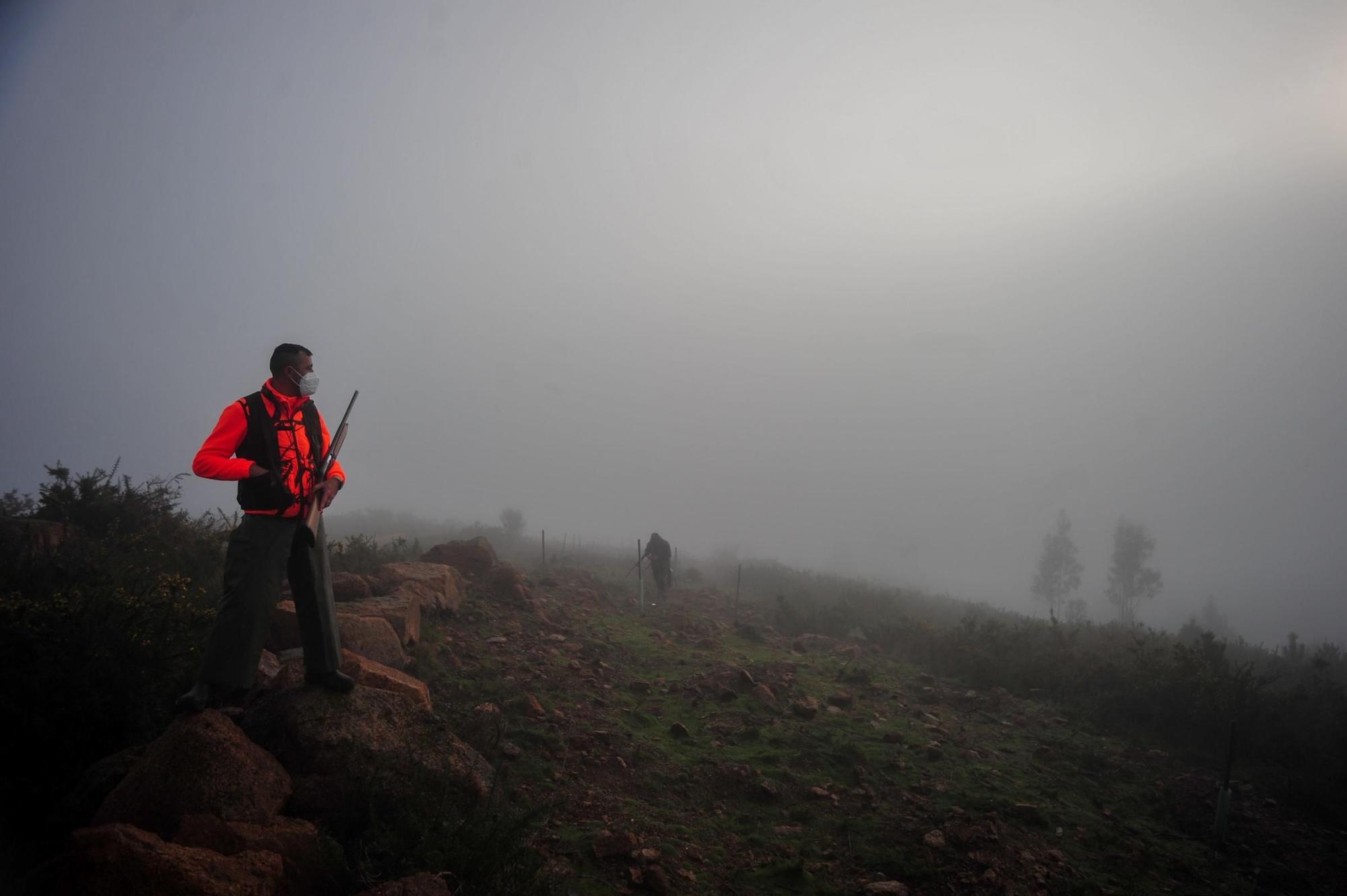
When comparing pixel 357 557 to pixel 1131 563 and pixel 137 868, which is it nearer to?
pixel 137 868

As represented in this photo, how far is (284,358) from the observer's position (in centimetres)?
420

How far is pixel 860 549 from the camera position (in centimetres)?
11800

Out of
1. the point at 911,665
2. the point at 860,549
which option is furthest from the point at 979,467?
the point at 911,665

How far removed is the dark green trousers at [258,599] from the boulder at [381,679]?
49cm

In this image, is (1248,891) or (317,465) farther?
(1248,891)

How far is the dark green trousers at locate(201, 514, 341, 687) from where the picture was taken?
3.75 metres

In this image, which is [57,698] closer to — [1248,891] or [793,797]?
[793,797]

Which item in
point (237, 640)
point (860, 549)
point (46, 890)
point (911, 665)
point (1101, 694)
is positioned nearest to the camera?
point (46, 890)

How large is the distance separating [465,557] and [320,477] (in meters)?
7.74

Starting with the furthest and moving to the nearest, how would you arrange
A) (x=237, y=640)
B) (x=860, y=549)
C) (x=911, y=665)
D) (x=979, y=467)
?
(x=979, y=467)
(x=860, y=549)
(x=911, y=665)
(x=237, y=640)

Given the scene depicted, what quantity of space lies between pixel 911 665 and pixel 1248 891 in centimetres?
677

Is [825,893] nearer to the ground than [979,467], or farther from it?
nearer to the ground

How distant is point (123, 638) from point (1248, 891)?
920cm

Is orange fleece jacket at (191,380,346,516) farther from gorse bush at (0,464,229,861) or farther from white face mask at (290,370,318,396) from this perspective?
gorse bush at (0,464,229,861)
